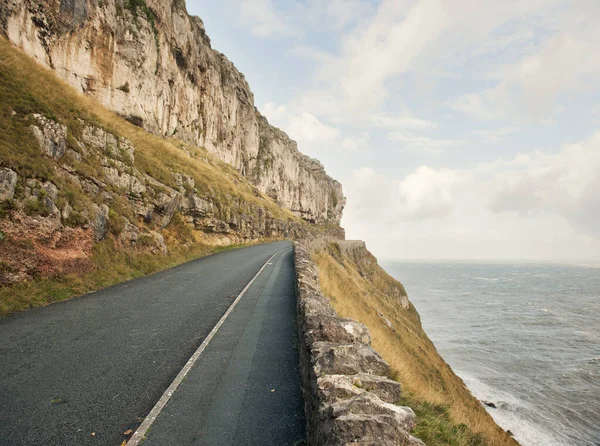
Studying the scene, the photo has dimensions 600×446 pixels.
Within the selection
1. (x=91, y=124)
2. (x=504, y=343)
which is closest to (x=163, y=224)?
(x=91, y=124)

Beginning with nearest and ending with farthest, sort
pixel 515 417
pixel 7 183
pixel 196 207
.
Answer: pixel 7 183, pixel 515 417, pixel 196 207

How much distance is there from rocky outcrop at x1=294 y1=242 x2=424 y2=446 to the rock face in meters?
15.2

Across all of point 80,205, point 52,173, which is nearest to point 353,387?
point 80,205

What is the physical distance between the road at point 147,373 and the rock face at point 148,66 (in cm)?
1013

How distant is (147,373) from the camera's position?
17.2 feet

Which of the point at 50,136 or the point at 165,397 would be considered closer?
the point at 165,397

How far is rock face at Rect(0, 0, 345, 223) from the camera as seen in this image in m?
25.5

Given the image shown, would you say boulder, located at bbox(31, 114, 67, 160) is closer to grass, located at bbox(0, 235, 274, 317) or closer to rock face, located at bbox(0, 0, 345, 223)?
rock face, located at bbox(0, 0, 345, 223)

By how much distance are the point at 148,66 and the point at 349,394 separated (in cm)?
4786

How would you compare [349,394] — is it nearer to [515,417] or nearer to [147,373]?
[147,373]

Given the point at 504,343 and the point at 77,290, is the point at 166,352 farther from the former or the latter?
the point at 504,343

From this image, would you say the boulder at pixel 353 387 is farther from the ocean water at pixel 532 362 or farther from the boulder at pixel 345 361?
the ocean water at pixel 532 362

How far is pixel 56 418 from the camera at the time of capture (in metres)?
3.99

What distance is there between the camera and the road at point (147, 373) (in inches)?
151
